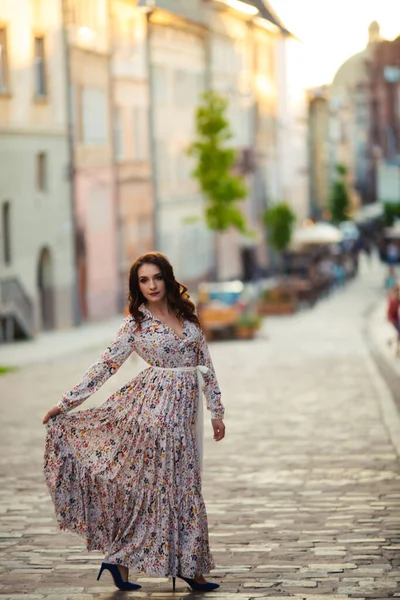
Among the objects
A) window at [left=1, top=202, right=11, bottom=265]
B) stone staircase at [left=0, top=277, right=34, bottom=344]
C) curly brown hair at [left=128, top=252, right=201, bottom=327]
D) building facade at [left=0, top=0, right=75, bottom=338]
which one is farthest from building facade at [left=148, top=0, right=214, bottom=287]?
curly brown hair at [left=128, top=252, right=201, bottom=327]

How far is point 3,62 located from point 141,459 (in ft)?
96.8

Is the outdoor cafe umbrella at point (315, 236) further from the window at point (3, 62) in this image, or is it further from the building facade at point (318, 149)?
the building facade at point (318, 149)

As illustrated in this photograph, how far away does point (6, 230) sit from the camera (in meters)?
36.6

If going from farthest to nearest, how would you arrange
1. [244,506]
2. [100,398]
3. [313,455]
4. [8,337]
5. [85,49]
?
1. [85,49]
2. [8,337]
3. [100,398]
4. [313,455]
5. [244,506]

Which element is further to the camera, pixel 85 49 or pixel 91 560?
pixel 85 49

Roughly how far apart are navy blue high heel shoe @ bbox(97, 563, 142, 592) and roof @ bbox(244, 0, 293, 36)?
187 feet

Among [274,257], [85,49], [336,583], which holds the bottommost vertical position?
[274,257]

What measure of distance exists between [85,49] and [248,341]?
39.4ft

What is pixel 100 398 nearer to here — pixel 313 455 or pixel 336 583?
pixel 313 455

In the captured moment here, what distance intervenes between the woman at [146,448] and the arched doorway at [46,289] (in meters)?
30.6

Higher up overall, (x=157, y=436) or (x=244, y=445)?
(x=157, y=436)

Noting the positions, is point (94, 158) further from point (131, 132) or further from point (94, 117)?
point (131, 132)

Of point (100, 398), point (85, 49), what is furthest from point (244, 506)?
point (85, 49)

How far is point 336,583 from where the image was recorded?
7867 millimetres
